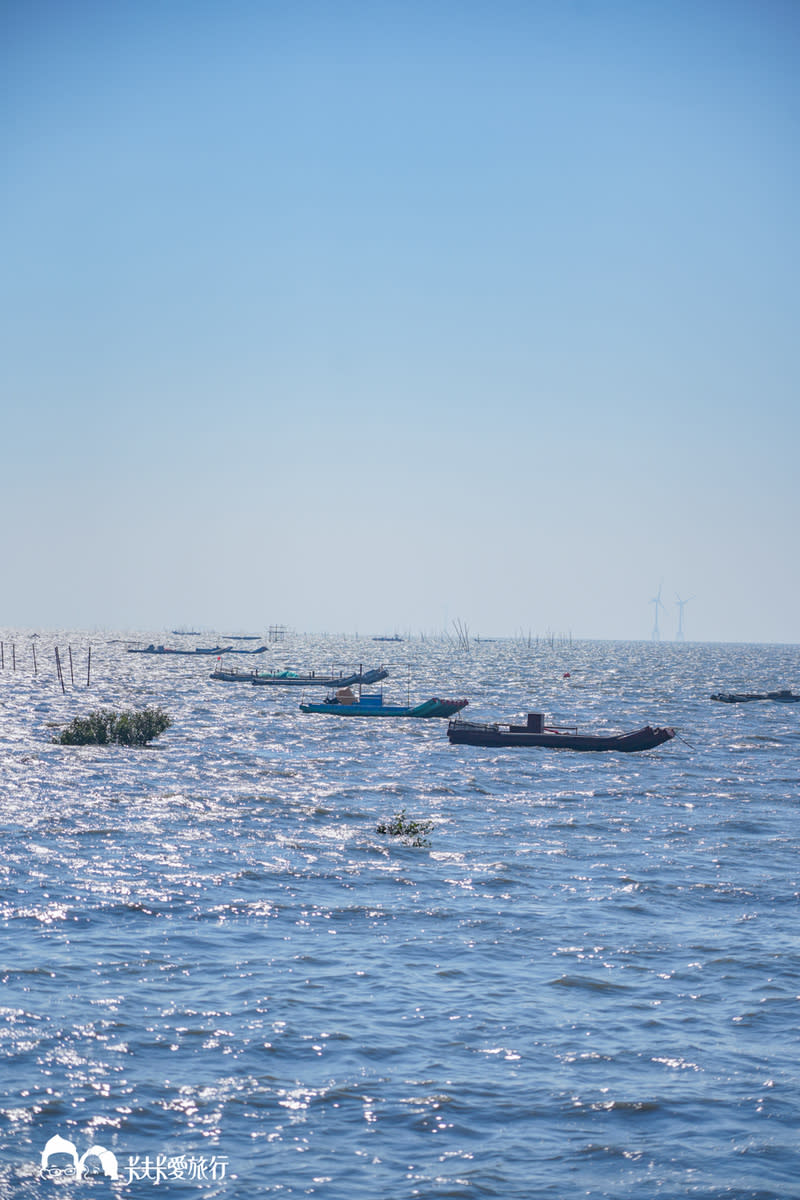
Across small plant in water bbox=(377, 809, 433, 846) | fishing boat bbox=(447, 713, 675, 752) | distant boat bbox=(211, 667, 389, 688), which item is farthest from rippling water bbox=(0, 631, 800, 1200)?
distant boat bbox=(211, 667, 389, 688)

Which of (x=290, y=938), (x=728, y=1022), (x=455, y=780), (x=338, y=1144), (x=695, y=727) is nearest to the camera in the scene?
(x=338, y=1144)

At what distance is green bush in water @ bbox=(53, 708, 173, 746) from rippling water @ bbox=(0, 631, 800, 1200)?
1731cm

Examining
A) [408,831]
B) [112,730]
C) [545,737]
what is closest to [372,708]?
[545,737]

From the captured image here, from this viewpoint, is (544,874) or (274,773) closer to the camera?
(544,874)

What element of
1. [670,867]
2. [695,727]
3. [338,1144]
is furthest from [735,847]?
[695,727]

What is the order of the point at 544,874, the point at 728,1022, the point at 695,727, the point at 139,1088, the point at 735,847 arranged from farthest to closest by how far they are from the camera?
the point at 695,727, the point at 735,847, the point at 544,874, the point at 728,1022, the point at 139,1088

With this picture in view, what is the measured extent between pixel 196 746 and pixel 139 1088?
5106 cm

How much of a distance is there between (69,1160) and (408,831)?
23323 millimetres

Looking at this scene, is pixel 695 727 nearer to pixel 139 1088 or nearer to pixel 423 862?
pixel 423 862

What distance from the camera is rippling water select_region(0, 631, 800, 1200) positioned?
48.5 feet

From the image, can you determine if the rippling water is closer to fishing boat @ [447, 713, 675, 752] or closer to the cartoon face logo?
the cartoon face logo

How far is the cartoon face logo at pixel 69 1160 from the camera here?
A: 1395cm

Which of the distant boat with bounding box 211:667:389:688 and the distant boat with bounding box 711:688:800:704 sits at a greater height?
the distant boat with bounding box 211:667:389:688

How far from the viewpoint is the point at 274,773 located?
180 feet
